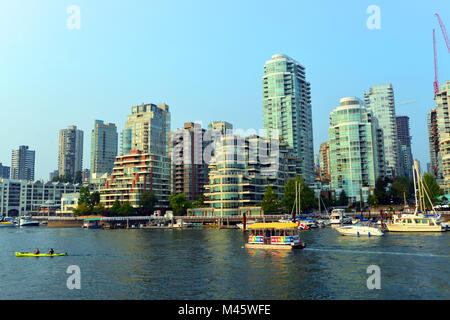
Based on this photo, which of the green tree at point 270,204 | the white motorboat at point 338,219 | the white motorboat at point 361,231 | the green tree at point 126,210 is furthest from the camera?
the green tree at point 126,210

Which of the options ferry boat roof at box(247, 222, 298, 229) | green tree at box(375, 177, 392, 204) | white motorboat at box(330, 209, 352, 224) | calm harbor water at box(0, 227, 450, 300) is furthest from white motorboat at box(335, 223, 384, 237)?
green tree at box(375, 177, 392, 204)

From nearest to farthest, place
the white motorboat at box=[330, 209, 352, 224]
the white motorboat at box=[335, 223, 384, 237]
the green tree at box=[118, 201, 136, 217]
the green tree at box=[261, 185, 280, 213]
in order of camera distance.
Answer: the white motorboat at box=[335, 223, 384, 237]
the white motorboat at box=[330, 209, 352, 224]
the green tree at box=[261, 185, 280, 213]
the green tree at box=[118, 201, 136, 217]

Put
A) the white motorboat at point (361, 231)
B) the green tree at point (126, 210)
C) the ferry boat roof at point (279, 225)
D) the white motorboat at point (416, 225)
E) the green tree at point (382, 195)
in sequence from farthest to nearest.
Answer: the green tree at point (126, 210)
the green tree at point (382, 195)
the white motorboat at point (416, 225)
the white motorboat at point (361, 231)
the ferry boat roof at point (279, 225)

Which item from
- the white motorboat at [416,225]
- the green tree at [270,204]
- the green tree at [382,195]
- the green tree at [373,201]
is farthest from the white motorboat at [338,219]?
the green tree at [382,195]

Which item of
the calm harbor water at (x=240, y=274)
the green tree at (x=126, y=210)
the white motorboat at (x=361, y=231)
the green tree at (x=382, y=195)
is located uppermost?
the green tree at (x=382, y=195)

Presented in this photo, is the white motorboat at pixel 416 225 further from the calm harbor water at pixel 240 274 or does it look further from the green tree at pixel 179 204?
the green tree at pixel 179 204

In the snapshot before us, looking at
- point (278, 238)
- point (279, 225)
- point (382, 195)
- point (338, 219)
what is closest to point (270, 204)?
point (338, 219)

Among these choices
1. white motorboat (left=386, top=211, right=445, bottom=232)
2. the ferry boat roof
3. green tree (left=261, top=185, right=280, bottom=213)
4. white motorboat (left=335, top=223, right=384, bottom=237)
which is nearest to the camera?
the ferry boat roof

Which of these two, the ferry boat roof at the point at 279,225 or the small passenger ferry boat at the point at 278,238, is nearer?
the ferry boat roof at the point at 279,225

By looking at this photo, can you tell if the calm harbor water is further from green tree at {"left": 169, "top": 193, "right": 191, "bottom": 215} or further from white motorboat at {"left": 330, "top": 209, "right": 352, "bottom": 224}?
green tree at {"left": 169, "top": 193, "right": 191, "bottom": 215}
